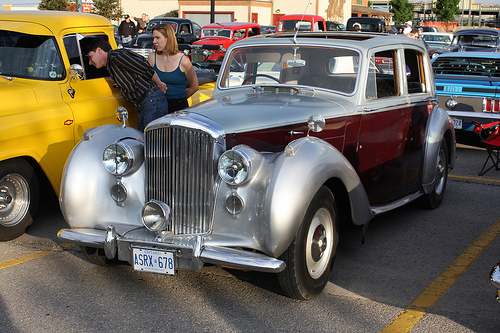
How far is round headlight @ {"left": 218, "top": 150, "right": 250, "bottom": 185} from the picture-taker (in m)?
3.81

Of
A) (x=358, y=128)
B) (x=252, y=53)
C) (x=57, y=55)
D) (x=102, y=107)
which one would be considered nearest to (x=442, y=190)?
(x=358, y=128)

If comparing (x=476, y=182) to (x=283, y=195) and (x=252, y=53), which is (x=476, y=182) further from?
(x=283, y=195)

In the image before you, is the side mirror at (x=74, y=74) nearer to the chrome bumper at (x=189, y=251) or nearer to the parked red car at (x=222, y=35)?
the chrome bumper at (x=189, y=251)

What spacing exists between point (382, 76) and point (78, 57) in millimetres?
3113

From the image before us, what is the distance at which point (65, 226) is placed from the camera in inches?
228

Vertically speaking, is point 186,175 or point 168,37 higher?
point 168,37

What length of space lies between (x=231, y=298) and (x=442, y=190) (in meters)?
3.41

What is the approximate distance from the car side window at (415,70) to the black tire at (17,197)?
388 centimetres

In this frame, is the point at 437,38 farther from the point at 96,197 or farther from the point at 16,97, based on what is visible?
the point at 96,197

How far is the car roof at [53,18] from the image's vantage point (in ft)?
19.6

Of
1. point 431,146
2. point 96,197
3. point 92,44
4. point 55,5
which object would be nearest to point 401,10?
point 55,5

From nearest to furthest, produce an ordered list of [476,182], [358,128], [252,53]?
[358,128]
[252,53]
[476,182]

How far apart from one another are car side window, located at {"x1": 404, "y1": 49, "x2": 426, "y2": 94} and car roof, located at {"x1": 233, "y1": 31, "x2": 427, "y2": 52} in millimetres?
239

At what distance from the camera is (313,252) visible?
4133 mm
